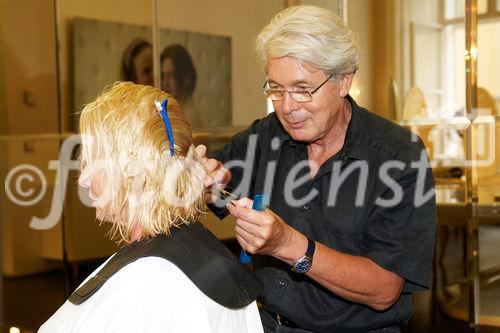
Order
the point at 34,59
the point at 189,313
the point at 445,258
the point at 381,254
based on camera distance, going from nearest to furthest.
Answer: the point at 189,313
the point at 381,254
the point at 34,59
the point at 445,258

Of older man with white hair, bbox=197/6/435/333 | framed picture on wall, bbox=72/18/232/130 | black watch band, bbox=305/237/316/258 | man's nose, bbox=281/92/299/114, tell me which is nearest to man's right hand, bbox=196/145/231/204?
older man with white hair, bbox=197/6/435/333

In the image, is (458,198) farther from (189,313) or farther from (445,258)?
(189,313)

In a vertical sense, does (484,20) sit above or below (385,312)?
above

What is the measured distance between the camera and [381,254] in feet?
6.03

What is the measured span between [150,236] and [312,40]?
67cm

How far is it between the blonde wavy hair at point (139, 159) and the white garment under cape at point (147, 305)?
12cm

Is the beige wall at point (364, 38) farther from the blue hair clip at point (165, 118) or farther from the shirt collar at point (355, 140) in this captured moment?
the blue hair clip at point (165, 118)

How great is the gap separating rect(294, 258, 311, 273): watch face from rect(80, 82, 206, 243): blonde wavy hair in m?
0.28

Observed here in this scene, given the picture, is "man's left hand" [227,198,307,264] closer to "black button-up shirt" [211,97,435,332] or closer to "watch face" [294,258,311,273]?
"watch face" [294,258,311,273]

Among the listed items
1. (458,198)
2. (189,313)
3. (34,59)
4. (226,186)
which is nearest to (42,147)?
(34,59)

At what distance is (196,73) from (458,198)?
5.33 ft

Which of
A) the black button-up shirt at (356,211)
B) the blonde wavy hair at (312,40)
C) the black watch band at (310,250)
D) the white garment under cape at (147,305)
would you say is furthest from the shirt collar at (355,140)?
the white garment under cape at (147,305)

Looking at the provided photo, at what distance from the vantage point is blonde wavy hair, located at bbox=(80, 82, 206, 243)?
5.09ft

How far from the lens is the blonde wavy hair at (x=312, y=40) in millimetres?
1853
